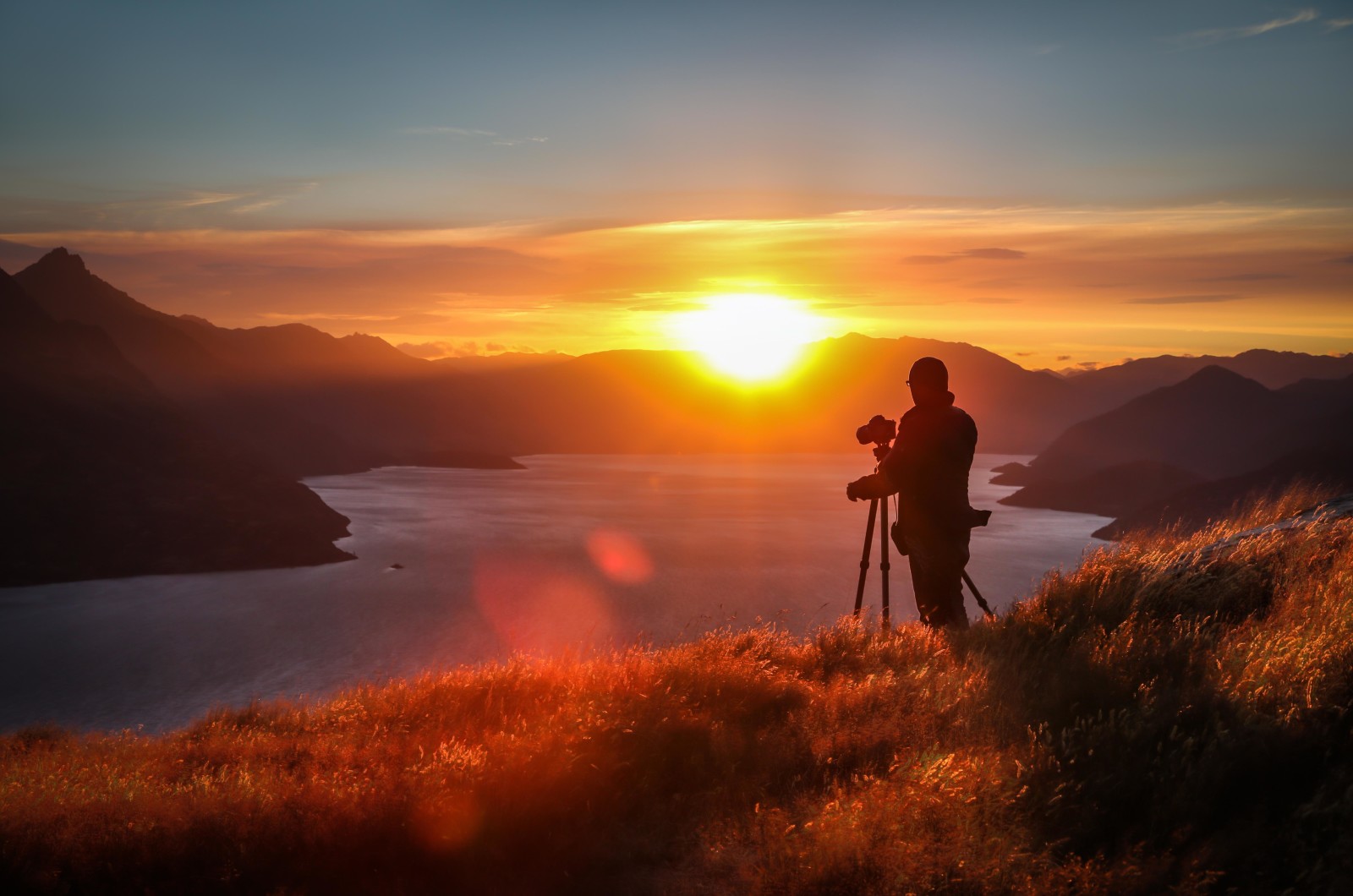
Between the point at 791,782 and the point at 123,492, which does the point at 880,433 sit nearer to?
the point at 791,782

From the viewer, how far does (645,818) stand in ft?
14.8

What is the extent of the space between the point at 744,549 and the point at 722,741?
289 feet

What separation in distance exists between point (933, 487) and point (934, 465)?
20 cm

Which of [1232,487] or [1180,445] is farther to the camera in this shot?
[1180,445]

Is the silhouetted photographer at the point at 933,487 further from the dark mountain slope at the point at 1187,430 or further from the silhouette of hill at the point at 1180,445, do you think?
the dark mountain slope at the point at 1187,430

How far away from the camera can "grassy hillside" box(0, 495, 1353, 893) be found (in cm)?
355

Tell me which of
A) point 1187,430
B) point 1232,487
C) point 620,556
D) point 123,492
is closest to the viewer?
point 620,556

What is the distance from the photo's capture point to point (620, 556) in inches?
3516

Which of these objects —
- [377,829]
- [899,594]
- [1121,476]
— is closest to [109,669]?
[899,594]

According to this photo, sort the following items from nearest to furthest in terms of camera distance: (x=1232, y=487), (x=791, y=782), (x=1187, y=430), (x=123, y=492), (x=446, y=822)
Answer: (x=446, y=822)
(x=791, y=782)
(x=1232, y=487)
(x=123, y=492)
(x=1187, y=430)

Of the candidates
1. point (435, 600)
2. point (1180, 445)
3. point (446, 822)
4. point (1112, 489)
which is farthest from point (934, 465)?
point (1180, 445)

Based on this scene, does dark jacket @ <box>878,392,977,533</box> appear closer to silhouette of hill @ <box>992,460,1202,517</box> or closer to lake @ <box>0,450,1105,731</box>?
lake @ <box>0,450,1105,731</box>

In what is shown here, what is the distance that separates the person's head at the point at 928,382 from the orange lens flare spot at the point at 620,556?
69531mm

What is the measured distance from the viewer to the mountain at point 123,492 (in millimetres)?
86750
